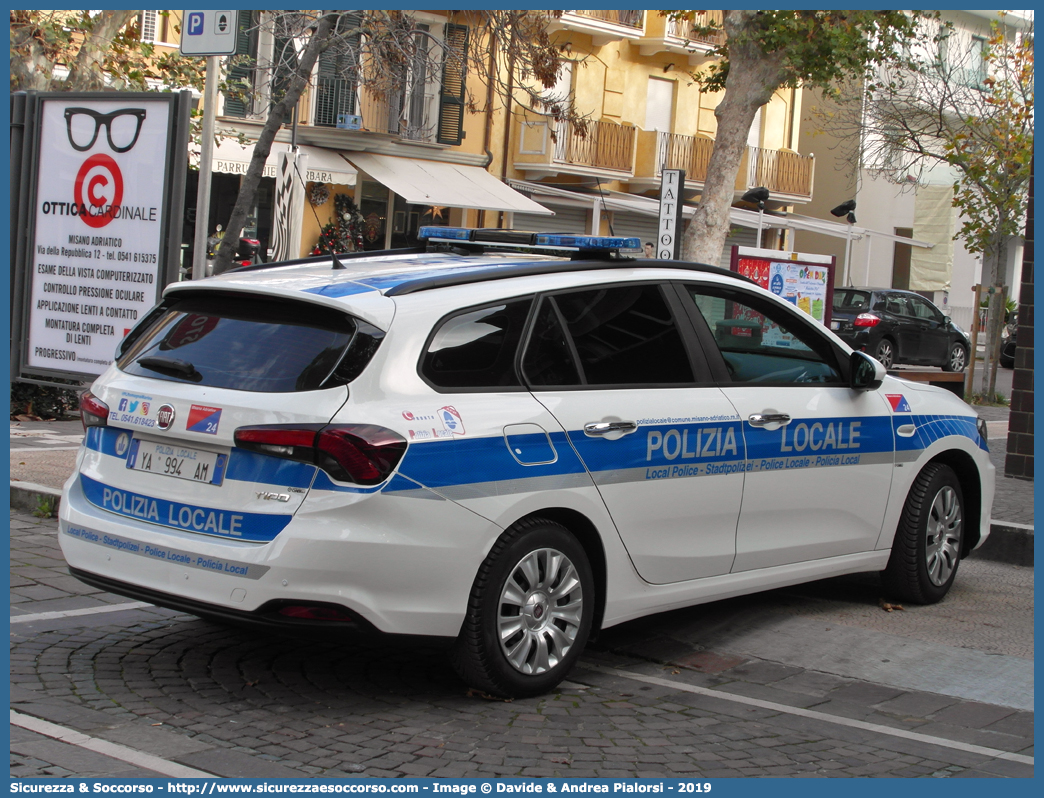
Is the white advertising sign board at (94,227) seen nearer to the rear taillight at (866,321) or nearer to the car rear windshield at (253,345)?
the car rear windshield at (253,345)

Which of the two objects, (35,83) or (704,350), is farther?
(35,83)

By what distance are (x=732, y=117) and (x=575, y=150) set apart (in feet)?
35.5

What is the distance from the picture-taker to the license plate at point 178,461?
4.62 meters

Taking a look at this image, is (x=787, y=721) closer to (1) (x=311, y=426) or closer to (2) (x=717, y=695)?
(2) (x=717, y=695)

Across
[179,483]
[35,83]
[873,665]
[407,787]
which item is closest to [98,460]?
[179,483]

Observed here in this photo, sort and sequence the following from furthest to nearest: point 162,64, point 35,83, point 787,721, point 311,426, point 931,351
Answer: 1. point 931,351
2. point 162,64
3. point 35,83
4. point 787,721
5. point 311,426

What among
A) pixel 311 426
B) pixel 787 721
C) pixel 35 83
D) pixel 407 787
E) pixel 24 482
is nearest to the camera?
pixel 407 787

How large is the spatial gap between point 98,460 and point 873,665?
134 inches

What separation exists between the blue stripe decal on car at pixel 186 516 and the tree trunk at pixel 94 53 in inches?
501

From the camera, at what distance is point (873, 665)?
226 inches

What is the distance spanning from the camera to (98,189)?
909cm

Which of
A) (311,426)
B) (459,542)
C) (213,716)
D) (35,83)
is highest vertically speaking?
(35,83)

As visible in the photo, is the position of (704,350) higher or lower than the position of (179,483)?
higher

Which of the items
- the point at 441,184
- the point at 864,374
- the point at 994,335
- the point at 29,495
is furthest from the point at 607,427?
the point at 441,184
